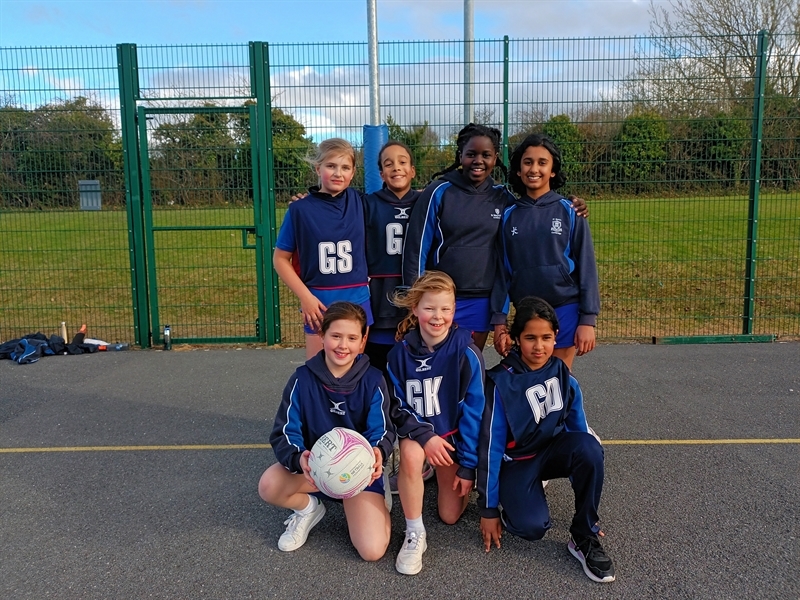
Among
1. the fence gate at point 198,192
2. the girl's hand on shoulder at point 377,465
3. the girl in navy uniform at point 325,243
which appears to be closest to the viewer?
the girl's hand on shoulder at point 377,465

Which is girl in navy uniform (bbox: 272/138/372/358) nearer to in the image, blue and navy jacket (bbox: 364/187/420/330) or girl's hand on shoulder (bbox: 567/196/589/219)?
blue and navy jacket (bbox: 364/187/420/330)

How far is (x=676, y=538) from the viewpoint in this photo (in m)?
3.25

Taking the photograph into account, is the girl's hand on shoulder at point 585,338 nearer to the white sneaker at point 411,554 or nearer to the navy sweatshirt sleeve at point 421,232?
the navy sweatshirt sleeve at point 421,232

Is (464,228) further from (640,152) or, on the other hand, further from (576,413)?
(640,152)

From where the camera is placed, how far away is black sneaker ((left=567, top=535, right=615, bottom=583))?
2.92 metres

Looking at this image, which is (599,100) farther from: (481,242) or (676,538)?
(676,538)

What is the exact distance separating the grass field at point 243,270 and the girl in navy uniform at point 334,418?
14.1ft

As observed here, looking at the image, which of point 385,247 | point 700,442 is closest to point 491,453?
point 385,247

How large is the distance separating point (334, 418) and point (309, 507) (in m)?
0.48

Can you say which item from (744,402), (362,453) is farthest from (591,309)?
(744,402)

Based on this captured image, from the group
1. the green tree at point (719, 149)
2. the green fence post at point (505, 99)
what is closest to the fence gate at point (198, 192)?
the green fence post at point (505, 99)

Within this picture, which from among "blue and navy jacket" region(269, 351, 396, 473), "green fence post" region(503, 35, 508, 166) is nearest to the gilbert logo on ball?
"blue and navy jacket" region(269, 351, 396, 473)

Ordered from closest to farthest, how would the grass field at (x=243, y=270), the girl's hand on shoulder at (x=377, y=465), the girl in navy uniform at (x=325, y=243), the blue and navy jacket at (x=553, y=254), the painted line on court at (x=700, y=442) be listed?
1. the girl's hand on shoulder at (x=377, y=465)
2. the blue and navy jacket at (x=553, y=254)
3. the girl in navy uniform at (x=325, y=243)
4. the painted line on court at (x=700, y=442)
5. the grass field at (x=243, y=270)

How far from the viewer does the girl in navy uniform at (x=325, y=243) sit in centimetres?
370
